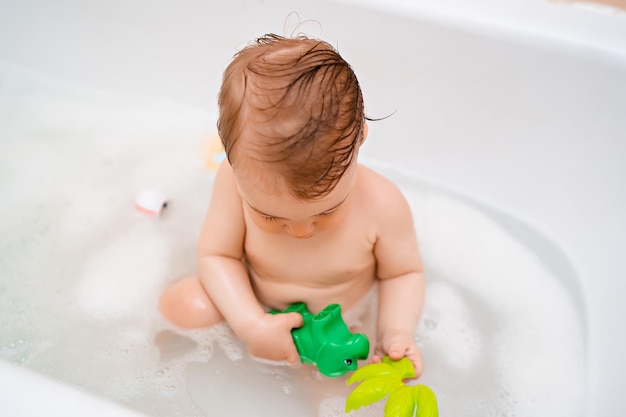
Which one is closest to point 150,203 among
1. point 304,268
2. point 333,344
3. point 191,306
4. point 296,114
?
point 191,306

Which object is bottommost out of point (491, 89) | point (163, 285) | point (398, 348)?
point (163, 285)

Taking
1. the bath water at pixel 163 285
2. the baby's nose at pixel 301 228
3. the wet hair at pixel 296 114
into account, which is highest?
the wet hair at pixel 296 114

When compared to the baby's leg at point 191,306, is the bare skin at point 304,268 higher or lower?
higher

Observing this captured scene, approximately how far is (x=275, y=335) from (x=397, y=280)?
8.5 inches

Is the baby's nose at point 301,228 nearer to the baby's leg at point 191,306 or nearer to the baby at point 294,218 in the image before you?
the baby at point 294,218

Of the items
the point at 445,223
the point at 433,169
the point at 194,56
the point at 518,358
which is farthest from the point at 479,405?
the point at 194,56

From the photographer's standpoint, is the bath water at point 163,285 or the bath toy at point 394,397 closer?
the bath toy at point 394,397

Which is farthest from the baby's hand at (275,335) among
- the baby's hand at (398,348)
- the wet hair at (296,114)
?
the wet hair at (296,114)

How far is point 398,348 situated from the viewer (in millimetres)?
993

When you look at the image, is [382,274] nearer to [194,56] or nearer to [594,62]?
[594,62]

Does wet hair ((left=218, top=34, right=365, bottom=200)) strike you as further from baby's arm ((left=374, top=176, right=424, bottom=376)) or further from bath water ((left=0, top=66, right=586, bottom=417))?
bath water ((left=0, top=66, right=586, bottom=417))

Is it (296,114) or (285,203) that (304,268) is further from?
(296,114)

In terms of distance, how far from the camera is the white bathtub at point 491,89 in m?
1.19

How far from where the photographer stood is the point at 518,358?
1.15 meters
